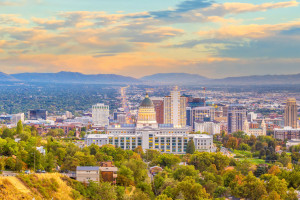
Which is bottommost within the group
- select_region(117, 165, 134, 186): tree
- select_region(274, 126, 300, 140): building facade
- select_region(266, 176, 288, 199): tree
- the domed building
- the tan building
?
select_region(274, 126, 300, 140): building facade

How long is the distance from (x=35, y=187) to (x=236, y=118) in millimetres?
83985

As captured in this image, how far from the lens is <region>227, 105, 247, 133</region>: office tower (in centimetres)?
11139

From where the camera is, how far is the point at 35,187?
33031 millimetres

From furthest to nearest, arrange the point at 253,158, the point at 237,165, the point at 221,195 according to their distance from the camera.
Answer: the point at 253,158 < the point at 237,165 < the point at 221,195

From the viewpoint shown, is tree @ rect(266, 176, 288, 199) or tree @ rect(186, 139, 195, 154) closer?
tree @ rect(266, 176, 288, 199)

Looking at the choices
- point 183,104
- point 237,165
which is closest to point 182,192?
point 237,165

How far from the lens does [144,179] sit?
144 feet

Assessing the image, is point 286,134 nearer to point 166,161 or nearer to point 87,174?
point 166,161

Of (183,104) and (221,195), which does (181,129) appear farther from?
(221,195)

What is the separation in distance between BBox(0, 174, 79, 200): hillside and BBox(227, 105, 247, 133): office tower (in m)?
78.7

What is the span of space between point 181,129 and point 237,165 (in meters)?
24.7

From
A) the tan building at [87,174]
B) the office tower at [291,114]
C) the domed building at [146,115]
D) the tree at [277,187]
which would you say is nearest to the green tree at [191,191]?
the tree at [277,187]

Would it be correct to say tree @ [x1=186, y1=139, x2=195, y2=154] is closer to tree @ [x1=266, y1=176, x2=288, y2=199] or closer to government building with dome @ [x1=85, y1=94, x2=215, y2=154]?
government building with dome @ [x1=85, y1=94, x2=215, y2=154]

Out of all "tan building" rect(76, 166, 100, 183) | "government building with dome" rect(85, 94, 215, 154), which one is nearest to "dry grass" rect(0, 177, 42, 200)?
"tan building" rect(76, 166, 100, 183)
